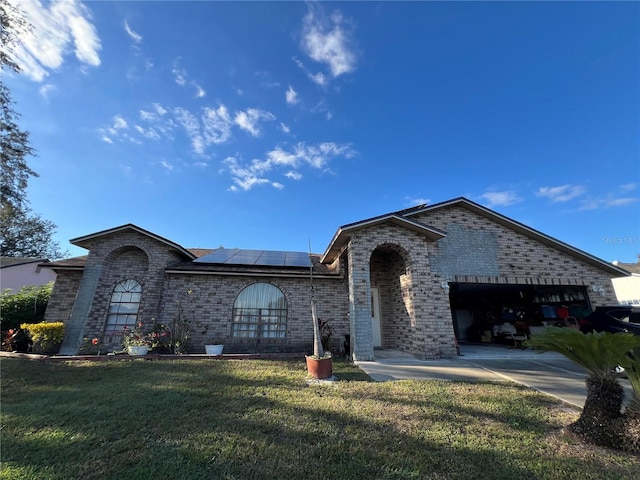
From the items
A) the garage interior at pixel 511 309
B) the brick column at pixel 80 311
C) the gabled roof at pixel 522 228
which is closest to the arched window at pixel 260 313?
the brick column at pixel 80 311

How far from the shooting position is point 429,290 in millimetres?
8914

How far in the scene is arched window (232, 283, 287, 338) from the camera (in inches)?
394

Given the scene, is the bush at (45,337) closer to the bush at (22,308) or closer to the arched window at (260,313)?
the bush at (22,308)

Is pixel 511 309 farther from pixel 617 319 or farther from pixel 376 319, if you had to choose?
pixel 376 319

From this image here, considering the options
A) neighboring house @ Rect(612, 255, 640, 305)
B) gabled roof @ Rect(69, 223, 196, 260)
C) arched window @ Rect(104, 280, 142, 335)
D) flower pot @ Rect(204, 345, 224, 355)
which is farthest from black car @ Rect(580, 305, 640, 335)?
neighboring house @ Rect(612, 255, 640, 305)

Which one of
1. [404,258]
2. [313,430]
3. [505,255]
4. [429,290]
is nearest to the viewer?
[313,430]

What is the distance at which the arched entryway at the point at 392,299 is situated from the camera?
363 inches

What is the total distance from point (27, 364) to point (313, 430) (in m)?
8.81

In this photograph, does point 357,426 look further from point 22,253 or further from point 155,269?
point 22,253

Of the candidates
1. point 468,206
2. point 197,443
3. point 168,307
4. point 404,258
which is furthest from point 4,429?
point 468,206

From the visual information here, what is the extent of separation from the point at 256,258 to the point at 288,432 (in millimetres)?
9116

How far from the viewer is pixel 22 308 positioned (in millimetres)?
10234

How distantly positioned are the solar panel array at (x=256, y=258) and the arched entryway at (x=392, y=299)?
10.3ft

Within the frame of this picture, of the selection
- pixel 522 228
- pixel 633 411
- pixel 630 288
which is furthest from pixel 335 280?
pixel 630 288
